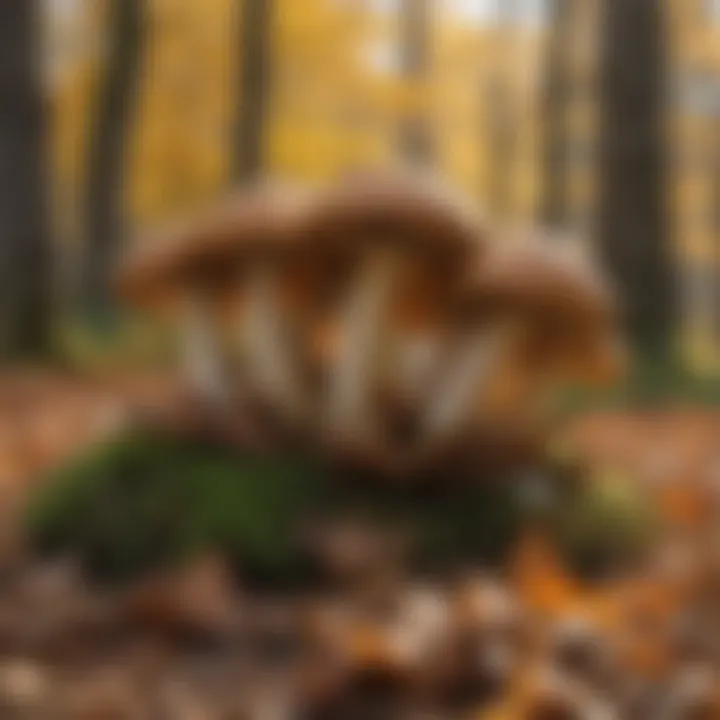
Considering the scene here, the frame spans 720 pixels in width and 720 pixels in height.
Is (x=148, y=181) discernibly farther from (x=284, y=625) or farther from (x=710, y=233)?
(x=284, y=625)

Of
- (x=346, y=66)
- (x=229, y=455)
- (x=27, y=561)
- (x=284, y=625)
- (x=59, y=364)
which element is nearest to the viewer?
(x=284, y=625)

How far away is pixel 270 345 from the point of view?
10.6 feet

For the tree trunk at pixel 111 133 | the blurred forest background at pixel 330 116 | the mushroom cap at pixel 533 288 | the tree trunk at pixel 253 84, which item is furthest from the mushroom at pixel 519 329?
the tree trunk at pixel 253 84

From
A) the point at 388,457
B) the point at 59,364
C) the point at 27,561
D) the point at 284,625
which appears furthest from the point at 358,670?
the point at 59,364

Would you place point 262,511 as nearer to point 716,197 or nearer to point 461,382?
point 461,382

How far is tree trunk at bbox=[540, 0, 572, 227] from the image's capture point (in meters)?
15.0

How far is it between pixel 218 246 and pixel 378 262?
1.20 ft

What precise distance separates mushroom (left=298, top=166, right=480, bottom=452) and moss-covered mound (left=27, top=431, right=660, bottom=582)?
0.17 m

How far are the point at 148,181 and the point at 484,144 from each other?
1401 centimetres

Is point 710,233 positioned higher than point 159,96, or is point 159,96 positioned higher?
point 710,233

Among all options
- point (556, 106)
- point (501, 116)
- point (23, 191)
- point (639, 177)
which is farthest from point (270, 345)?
point (501, 116)

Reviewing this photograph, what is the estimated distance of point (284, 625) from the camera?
2.53 meters

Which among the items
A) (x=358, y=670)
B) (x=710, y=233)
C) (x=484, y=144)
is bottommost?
(x=358, y=670)

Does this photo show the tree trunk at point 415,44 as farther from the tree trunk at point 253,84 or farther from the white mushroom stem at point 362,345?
the white mushroom stem at point 362,345
